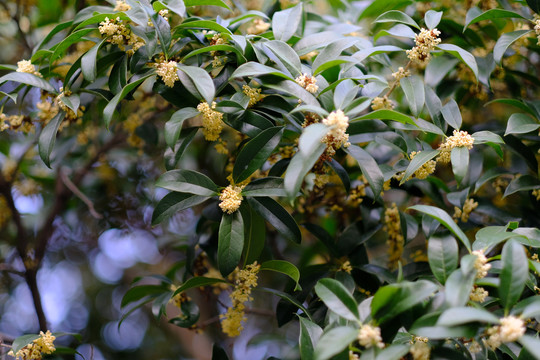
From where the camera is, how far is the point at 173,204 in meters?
0.76

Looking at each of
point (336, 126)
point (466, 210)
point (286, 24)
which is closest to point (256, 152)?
point (336, 126)

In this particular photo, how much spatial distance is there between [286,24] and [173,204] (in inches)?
15.8

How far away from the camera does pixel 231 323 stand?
925 mm

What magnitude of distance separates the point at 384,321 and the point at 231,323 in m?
0.39

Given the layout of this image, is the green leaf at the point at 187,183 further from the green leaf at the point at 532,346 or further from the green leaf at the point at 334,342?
the green leaf at the point at 532,346

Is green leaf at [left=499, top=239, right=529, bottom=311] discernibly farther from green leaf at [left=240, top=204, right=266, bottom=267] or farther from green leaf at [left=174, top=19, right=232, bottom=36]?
green leaf at [left=174, top=19, right=232, bottom=36]

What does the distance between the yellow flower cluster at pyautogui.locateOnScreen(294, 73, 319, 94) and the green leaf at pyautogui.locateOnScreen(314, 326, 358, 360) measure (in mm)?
367

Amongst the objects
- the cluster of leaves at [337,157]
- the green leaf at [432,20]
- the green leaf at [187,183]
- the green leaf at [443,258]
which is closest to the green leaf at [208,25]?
the cluster of leaves at [337,157]

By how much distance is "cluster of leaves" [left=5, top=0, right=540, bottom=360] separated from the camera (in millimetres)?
613

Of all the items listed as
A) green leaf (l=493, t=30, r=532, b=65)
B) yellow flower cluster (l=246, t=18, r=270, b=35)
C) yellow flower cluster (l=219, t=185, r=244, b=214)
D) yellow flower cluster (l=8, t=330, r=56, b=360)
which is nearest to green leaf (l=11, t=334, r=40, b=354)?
yellow flower cluster (l=8, t=330, r=56, b=360)

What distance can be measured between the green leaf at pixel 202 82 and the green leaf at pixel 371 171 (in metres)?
0.24

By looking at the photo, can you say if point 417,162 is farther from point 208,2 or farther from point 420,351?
point 208,2

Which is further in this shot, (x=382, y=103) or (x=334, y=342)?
(x=382, y=103)

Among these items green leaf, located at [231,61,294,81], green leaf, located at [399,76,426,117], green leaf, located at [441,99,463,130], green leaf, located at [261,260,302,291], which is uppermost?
green leaf, located at [231,61,294,81]
